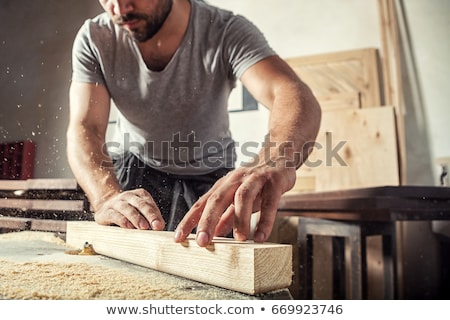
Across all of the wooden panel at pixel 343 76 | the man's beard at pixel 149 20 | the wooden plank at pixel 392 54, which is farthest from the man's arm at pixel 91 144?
the wooden plank at pixel 392 54

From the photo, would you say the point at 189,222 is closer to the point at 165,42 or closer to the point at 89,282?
the point at 89,282

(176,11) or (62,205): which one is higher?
(176,11)

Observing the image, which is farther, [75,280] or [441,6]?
[441,6]

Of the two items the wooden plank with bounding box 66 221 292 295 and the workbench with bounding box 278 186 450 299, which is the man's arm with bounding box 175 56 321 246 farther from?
the workbench with bounding box 278 186 450 299

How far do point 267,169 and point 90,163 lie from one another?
0.96 ft

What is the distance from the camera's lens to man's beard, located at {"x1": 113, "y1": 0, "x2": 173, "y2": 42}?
0.58 metres

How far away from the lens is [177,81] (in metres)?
0.59

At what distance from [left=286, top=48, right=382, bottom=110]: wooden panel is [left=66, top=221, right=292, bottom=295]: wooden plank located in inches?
→ 20.2

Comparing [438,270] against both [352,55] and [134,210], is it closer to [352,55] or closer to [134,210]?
[352,55]

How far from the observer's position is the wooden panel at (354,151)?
0.88 metres

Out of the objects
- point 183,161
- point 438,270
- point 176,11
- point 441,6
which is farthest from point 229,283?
point 438,270

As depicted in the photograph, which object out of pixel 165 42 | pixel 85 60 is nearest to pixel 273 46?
pixel 165 42

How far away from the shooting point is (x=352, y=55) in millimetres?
698

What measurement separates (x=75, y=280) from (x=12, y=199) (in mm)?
291
